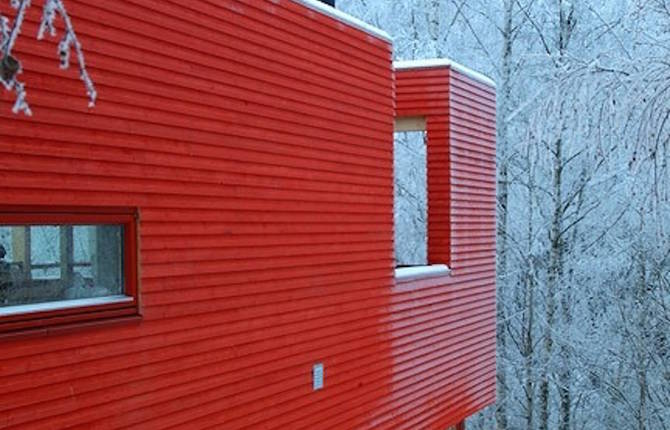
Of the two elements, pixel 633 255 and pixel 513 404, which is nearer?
pixel 633 255

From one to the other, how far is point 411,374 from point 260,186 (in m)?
2.75

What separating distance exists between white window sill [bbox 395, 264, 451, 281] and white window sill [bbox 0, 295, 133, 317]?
327cm

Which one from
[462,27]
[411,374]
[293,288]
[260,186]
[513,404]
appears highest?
[462,27]

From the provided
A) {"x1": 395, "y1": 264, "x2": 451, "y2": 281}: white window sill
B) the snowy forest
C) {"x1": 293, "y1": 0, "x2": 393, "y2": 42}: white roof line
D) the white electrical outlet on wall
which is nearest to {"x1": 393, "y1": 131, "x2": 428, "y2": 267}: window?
the snowy forest

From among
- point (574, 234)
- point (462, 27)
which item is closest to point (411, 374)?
point (574, 234)

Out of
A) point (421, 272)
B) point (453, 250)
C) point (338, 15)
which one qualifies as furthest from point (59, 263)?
point (453, 250)

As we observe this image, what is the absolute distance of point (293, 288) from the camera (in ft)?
18.4

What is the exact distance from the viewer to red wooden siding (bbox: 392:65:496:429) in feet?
25.2

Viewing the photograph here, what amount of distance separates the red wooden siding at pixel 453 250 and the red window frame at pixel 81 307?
10.8 feet

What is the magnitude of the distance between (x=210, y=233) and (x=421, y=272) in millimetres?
3101

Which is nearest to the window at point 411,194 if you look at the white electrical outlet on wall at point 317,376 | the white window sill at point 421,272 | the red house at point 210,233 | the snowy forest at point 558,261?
the snowy forest at point 558,261

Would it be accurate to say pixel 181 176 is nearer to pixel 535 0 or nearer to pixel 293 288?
pixel 293 288

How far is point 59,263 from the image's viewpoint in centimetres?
391

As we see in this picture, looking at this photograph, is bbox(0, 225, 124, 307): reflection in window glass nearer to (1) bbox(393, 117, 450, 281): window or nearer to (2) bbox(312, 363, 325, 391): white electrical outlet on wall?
(2) bbox(312, 363, 325, 391): white electrical outlet on wall
